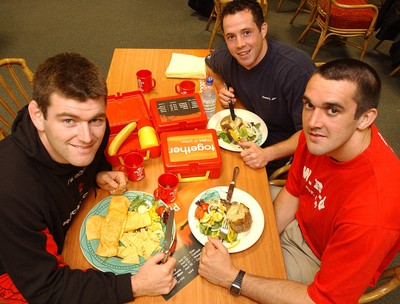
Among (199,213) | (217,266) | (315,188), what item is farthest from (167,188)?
(315,188)

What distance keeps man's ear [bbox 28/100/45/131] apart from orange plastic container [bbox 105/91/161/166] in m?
0.44

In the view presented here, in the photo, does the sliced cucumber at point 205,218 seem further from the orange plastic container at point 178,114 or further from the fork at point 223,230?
the orange plastic container at point 178,114

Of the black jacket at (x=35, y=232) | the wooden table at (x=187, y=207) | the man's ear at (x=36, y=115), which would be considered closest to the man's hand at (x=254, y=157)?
the wooden table at (x=187, y=207)

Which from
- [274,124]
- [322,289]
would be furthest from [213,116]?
[322,289]

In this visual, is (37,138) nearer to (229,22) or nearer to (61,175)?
(61,175)

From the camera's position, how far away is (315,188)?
1.43 meters

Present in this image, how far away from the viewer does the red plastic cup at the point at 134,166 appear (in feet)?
4.93

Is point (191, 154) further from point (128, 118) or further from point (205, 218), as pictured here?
point (128, 118)

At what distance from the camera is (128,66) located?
2242 millimetres

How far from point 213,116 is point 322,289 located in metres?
1.10

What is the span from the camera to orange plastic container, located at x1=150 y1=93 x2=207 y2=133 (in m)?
1.69

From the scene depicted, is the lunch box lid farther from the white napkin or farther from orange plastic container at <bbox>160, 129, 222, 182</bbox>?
the white napkin

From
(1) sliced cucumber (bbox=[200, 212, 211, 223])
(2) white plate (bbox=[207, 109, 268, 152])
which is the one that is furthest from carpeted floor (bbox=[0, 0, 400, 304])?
(1) sliced cucumber (bbox=[200, 212, 211, 223])

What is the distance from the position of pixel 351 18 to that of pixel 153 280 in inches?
145
